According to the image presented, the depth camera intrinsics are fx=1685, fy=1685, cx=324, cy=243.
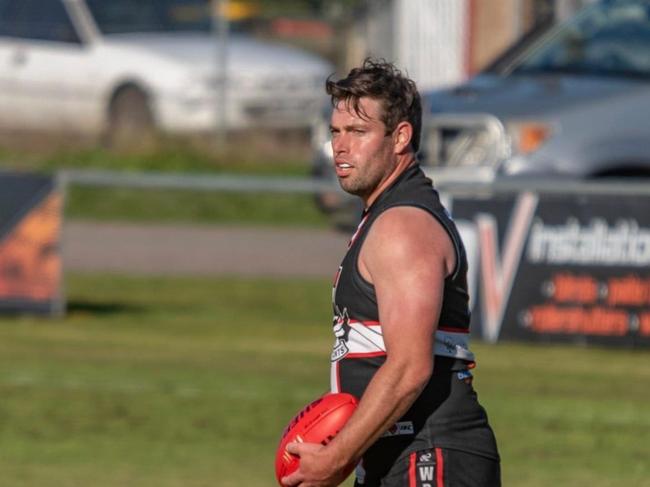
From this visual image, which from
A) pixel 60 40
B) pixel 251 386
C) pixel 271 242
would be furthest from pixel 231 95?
pixel 251 386

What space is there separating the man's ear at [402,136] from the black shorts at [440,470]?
790 mm

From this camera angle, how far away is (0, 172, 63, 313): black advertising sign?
1324 centimetres

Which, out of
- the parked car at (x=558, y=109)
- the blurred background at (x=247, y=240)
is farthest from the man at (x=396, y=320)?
the parked car at (x=558, y=109)

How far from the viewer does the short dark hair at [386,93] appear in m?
4.32

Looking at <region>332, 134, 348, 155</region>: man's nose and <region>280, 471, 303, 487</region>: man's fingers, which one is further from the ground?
<region>332, 134, 348, 155</region>: man's nose

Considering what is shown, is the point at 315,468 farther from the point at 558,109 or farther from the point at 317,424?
the point at 558,109

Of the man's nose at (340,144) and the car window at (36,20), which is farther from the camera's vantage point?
the car window at (36,20)

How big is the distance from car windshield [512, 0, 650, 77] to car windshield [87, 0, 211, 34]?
8.53m

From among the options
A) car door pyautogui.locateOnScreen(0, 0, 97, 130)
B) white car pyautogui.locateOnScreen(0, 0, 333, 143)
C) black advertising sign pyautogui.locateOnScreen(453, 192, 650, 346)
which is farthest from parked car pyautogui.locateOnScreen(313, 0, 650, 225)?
car door pyautogui.locateOnScreen(0, 0, 97, 130)

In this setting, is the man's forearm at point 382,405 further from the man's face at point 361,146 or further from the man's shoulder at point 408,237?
the man's face at point 361,146

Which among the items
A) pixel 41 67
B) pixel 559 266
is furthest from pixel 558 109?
pixel 41 67

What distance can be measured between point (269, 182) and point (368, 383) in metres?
9.60

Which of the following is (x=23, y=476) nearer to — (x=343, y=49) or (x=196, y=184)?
(x=196, y=184)

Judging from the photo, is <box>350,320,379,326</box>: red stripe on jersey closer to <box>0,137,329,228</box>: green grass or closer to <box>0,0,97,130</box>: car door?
<box>0,137,329,228</box>: green grass
